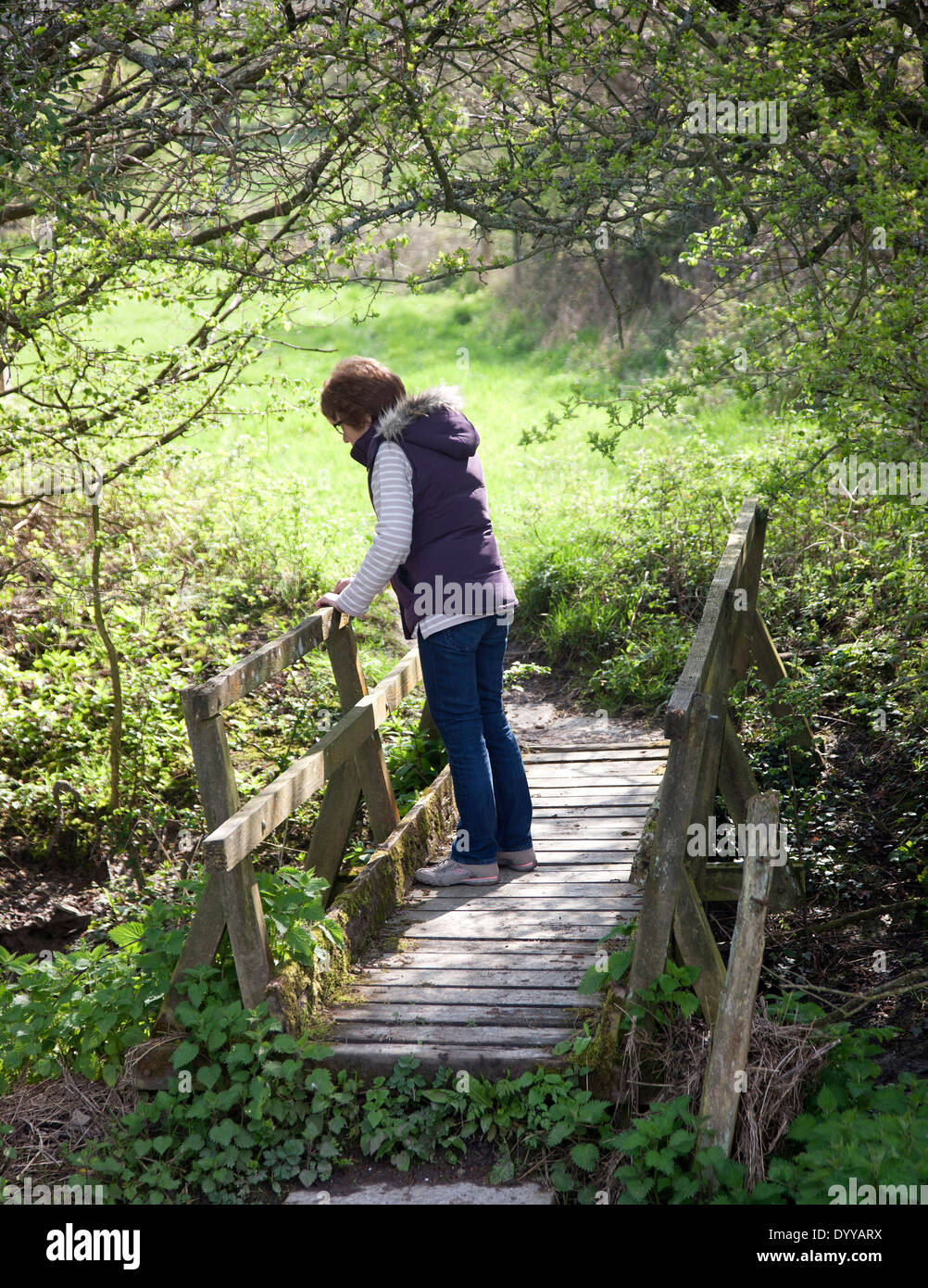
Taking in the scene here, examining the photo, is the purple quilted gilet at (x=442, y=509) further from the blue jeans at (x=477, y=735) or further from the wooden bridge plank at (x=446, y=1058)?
the wooden bridge plank at (x=446, y=1058)

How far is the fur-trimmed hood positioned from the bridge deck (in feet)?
6.06

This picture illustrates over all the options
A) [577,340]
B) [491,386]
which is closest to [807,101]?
[491,386]

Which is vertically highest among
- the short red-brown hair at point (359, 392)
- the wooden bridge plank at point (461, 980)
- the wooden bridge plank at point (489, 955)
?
the short red-brown hair at point (359, 392)

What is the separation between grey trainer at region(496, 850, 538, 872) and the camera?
15.9 ft

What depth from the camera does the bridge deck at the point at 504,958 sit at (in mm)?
3680

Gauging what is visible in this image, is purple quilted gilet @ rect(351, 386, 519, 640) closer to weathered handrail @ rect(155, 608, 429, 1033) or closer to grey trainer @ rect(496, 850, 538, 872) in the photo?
weathered handrail @ rect(155, 608, 429, 1033)

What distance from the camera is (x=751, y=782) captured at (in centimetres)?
466

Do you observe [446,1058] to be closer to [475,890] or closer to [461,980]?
[461,980]

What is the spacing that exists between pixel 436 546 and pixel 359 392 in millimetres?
638

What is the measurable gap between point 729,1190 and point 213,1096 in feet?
5.28

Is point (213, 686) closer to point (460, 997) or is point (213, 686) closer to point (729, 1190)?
point (460, 997)

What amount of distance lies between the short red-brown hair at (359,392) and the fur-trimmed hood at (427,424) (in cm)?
5

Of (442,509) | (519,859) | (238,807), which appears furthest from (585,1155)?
(442,509)

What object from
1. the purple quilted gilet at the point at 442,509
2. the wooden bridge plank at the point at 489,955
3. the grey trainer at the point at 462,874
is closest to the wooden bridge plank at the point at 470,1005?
the wooden bridge plank at the point at 489,955
